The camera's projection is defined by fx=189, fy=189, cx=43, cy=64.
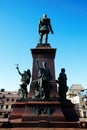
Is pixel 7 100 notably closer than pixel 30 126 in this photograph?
No

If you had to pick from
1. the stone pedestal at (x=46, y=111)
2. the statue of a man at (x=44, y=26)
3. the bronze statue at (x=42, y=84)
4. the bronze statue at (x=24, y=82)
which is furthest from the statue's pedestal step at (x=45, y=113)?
→ the statue of a man at (x=44, y=26)

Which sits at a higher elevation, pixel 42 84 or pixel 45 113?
pixel 42 84

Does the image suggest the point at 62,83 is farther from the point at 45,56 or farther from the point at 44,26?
the point at 44,26

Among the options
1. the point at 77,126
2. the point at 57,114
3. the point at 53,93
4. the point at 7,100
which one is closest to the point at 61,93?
the point at 53,93

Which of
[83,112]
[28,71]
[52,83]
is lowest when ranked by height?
[83,112]

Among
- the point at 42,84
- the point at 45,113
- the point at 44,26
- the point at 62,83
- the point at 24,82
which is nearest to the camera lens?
the point at 45,113

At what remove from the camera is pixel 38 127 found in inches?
399

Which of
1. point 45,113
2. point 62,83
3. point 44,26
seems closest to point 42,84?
point 45,113

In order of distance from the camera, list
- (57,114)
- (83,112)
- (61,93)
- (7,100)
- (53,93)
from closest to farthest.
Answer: (57,114) < (53,93) < (61,93) < (83,112) < (7,100)

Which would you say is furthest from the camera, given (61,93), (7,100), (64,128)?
(7,100)

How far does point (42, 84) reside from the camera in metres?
12.9

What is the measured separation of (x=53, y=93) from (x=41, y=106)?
158 centimetres

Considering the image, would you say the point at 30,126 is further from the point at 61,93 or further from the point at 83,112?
the point at 83,112

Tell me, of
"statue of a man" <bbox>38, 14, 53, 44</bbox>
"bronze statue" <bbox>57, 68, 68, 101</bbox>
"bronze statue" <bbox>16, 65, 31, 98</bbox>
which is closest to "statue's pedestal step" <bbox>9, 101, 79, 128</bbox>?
"bronze statue" <bbox>57, 68, 68, 101</bbox>
